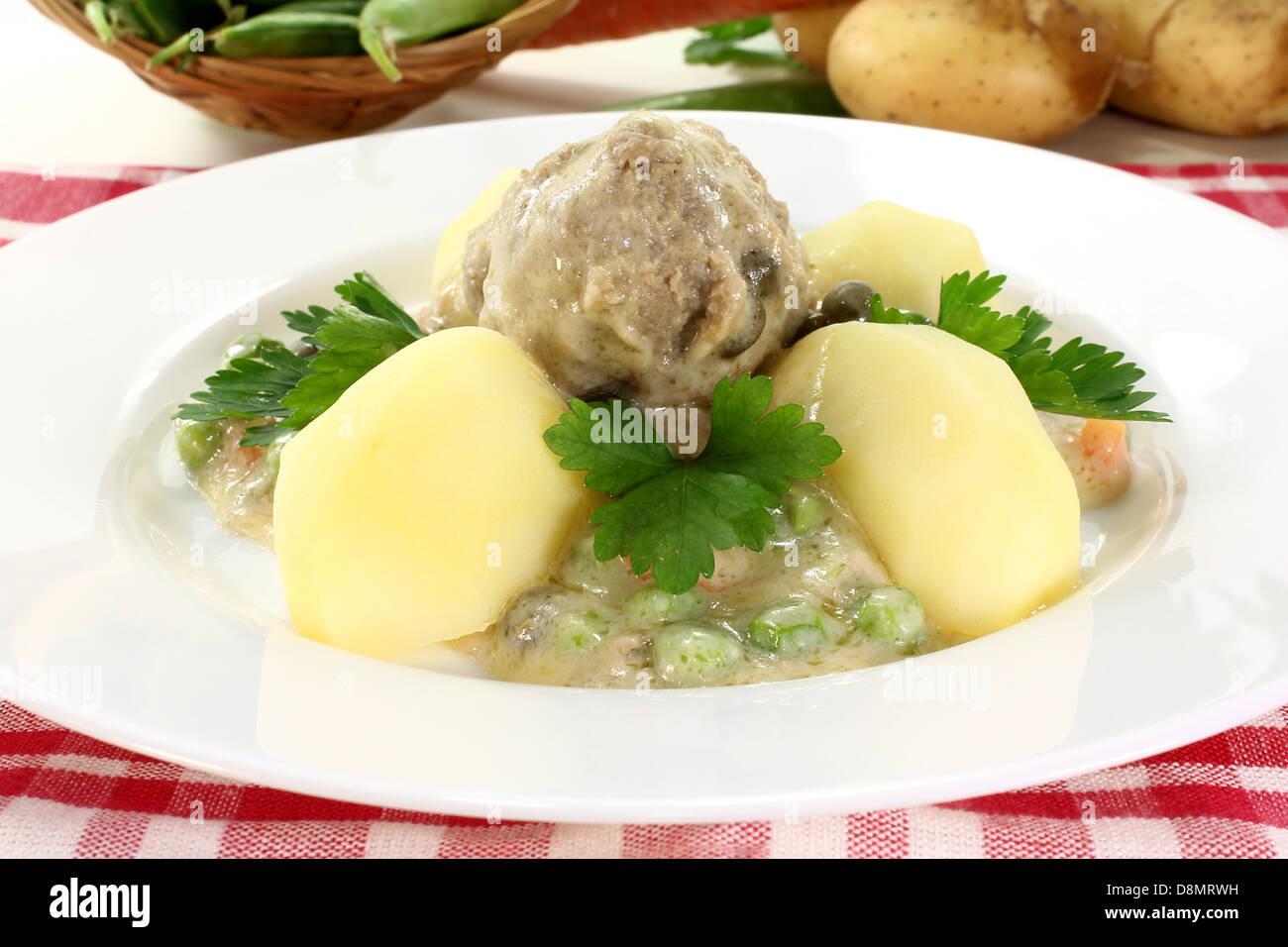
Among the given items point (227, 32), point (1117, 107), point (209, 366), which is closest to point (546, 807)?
point (209, 366)

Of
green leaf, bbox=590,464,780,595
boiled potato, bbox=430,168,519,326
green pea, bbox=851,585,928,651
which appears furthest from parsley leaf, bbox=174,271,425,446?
green pea, bbox=851,585,928,651

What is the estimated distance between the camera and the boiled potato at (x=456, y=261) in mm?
3234

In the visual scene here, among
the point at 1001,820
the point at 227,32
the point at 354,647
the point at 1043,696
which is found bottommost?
the point at 1001,820

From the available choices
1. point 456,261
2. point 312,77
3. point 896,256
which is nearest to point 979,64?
point 896,256

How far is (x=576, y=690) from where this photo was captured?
211cm

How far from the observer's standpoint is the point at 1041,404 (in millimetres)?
2760

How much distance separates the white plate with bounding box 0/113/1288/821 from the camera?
1810mm

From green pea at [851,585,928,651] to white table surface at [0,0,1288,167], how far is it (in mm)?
3323

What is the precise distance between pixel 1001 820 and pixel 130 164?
4330mm

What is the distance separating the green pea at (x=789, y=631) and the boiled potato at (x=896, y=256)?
44.0 inches

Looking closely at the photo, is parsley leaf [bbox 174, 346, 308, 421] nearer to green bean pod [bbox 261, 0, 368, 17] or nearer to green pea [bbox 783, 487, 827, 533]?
green pea [bbox 783, 487, 827, 533]

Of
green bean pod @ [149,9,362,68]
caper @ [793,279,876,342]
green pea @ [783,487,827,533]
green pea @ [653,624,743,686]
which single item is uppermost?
green bean pod @ [149,9,362,68]

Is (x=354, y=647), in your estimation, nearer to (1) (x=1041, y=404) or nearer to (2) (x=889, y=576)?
(2) (x=889, y=576)

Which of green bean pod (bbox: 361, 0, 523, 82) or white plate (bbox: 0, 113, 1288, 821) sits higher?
green bean pod (bbox: 361, 0, 523, 82)
